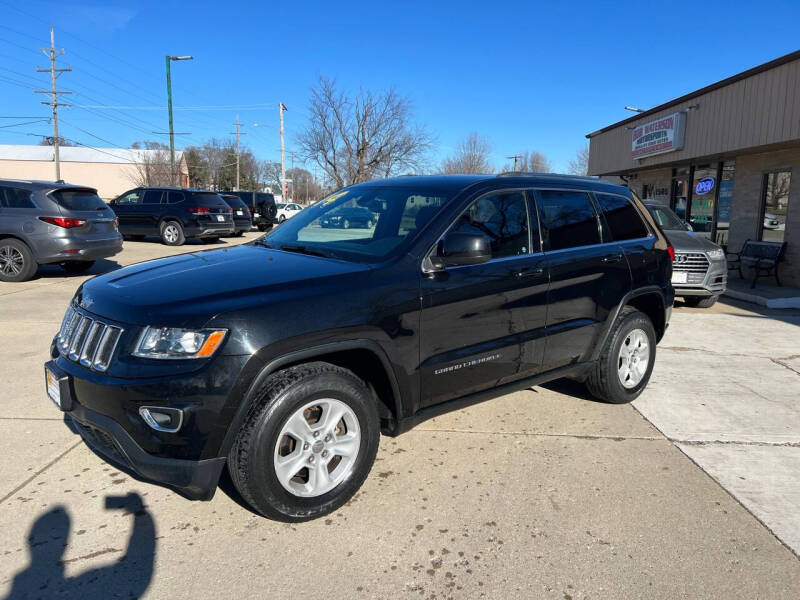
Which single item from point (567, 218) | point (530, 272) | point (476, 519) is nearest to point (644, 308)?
point (567, 218)

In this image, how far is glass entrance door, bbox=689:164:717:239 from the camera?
15375 millimetres

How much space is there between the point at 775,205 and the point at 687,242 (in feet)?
17.1

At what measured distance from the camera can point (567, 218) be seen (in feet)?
14.0

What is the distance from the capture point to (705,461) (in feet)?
12.5

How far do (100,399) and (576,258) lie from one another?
3.12m

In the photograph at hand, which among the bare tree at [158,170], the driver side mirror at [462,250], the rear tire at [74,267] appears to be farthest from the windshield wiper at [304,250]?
the bare tree at [158,170]

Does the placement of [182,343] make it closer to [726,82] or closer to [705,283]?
[705,283]

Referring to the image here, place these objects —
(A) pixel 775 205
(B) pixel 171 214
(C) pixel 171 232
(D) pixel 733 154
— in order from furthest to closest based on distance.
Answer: (C) pixel 171 232 → (B) pixel 171 214 → (D) pixel 733 154 → (A) pixel 775 205

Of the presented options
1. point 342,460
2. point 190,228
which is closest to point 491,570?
point 342,460

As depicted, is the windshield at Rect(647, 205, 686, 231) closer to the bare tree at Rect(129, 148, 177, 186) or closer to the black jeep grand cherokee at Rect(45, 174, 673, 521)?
the black jeep grand cherokee at Rect(45, 174, 673, 521)

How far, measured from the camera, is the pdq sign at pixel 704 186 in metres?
15.4

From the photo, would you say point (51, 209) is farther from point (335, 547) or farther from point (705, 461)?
point (705, 461)

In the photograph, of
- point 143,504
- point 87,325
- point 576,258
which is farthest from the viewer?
point 576,258

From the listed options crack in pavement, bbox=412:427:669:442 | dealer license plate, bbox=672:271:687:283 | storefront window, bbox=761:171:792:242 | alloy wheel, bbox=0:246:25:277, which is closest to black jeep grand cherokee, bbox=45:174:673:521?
crack in pavement, bbox=412:427:669:442
